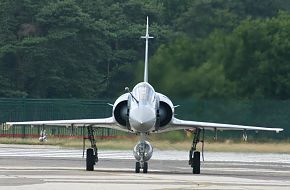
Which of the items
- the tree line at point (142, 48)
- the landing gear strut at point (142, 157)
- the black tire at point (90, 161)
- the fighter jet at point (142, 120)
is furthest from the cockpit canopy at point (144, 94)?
the tree line at point (142, 48)

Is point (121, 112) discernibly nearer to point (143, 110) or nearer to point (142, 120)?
point (143, 110)

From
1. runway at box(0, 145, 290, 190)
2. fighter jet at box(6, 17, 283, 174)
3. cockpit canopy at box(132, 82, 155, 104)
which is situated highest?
cockpit canopy at box(132, 82, 155, 104)

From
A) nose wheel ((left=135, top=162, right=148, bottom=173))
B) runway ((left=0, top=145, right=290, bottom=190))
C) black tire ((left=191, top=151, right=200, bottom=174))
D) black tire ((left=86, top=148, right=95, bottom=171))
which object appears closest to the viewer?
runway ((left=0, top=145, right=290, bottom=190))

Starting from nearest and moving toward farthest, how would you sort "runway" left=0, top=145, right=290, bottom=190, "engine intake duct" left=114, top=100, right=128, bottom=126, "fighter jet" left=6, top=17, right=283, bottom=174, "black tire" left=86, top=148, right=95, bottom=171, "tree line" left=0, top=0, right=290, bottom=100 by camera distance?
"runway" left=0, top=145, right=290, bottom=190
"fighter jet" left=6, top=17, right=283, bottom=174
"engine intake duct" left=114, top=100, right=128, bottom=126
"black tire" left=86, top=148, right=95, bottom=171
"tree line" left=0, top=0, right=290, bottom=100

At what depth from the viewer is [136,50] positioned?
51094 millimetres

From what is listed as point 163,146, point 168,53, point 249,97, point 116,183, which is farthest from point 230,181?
point 249,97

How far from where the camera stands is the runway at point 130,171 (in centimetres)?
2103

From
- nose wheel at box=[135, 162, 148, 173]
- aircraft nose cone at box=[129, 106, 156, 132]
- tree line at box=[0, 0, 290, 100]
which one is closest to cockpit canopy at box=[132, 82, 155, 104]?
aircraft nose cone at box=[129, 106, 156, 132]

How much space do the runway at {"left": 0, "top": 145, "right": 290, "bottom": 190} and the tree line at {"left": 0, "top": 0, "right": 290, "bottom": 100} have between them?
8.79ft

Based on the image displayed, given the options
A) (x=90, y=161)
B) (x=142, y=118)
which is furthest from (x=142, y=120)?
(x=90, y=161)

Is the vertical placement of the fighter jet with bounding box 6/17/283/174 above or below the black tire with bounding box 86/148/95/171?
above

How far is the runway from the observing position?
21031 millimetres

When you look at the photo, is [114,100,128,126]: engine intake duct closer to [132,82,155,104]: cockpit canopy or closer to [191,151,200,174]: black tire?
[132,82,155,104]: cockpit canopy

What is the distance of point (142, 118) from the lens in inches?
1006
